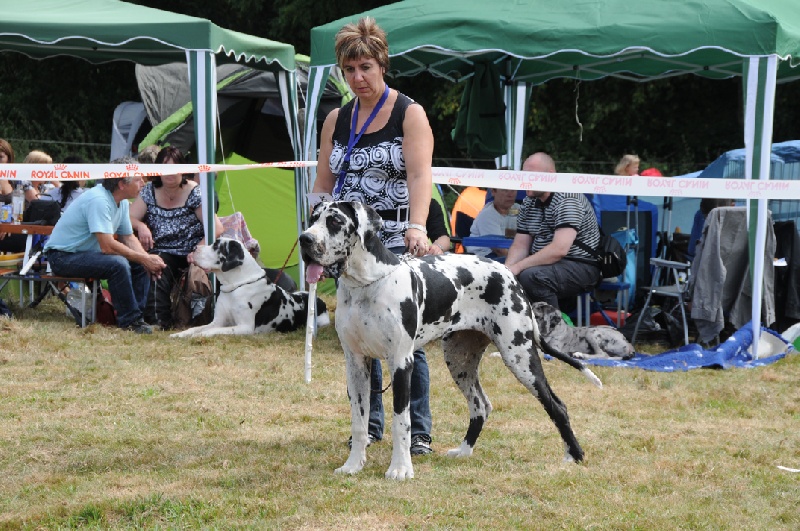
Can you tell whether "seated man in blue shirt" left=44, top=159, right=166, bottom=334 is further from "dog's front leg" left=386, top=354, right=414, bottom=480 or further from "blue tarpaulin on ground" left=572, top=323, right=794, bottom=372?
"dog's front leg" left=386, top=354, right=414, bottom=480

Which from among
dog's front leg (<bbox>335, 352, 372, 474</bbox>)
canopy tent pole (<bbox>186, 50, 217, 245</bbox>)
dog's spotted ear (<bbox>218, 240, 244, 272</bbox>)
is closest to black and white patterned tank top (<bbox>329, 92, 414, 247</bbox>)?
dog's front leg (<bbox>335, 352, 372, 474</bbox>)

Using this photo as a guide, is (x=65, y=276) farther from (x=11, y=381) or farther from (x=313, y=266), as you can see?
(x=313, y=266)

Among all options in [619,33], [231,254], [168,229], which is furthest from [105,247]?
[619,33]

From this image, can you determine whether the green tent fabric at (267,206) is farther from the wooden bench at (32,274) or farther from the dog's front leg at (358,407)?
the dog's front leg at (358,407)

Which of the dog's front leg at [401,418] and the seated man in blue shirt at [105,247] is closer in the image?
the dog's front leg at [401,418]

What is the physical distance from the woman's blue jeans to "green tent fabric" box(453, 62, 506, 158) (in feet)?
12.2

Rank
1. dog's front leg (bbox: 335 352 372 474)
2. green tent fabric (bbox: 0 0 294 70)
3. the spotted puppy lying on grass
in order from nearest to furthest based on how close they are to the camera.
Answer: dog's front leg (bbox: 335 352 372 474) < the spotted puppy lying on grass < green tent fabric (bbox: 0 0 294 70)

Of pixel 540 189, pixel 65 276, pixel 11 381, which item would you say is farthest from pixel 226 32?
pixel 11 381

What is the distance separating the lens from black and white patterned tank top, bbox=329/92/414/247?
13.4 feet

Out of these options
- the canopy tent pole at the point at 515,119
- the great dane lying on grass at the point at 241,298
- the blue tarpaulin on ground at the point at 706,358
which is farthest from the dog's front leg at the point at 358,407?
the canopy tent pole at the point at 515,119

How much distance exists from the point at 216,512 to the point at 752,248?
474 centimetres

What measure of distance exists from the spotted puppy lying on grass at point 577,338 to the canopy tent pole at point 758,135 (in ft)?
3.07

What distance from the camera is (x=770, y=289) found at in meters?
7.46

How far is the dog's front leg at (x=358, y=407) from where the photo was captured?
13.2 ft
